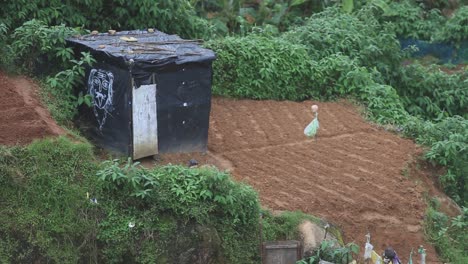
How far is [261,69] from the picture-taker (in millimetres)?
15328

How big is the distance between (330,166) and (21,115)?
14.7 ft

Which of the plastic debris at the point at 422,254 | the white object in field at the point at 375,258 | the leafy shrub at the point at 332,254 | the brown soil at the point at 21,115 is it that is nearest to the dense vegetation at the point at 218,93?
the brown soil at the point at 21,115

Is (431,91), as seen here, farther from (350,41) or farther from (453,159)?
(453,159)

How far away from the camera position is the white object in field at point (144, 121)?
1194cm

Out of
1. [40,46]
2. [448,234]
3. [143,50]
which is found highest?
[143,50]

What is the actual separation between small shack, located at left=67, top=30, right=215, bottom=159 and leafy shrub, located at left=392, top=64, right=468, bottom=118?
6341mm

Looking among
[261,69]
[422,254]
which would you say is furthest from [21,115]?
[422,254]

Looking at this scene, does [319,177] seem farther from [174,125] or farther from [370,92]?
[370,92]

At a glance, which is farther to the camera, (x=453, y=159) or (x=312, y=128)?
(x=453, y=159)

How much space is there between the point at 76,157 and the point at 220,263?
83.6 inches

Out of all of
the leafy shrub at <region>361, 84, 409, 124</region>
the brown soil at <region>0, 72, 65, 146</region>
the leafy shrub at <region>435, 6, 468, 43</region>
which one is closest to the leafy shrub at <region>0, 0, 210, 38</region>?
the brown soil at <region>0, 72, 65, 146</region>

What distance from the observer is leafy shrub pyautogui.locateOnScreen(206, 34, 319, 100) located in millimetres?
15172

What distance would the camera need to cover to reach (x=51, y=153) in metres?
10.8

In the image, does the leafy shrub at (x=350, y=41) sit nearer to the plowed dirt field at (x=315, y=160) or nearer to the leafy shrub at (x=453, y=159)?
the plowed dirt field at (x=315, y=160)
